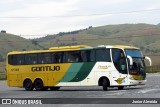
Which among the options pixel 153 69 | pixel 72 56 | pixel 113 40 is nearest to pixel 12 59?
pixel 72 56

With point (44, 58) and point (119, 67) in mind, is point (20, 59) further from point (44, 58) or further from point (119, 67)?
point (119, 67)

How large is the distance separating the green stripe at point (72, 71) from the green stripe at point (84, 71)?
226mm

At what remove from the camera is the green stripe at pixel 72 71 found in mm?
33438

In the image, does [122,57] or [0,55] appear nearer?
[122,57]

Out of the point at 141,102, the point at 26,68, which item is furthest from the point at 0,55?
the point at 141,102

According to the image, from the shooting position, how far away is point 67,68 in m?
34.1

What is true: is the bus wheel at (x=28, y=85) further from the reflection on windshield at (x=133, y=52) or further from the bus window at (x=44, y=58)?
the reflection on windshield at (x=133, y=52)

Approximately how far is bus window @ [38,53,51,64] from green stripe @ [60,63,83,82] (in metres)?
1.90

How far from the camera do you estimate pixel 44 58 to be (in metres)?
35.5

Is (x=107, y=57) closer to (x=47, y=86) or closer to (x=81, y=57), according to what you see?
(x=81, y=57)

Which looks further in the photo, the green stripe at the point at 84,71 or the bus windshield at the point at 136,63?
the green stripe at the point at 84,71

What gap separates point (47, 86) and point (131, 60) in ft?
25.0

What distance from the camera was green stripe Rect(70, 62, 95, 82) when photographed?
32.8 meters

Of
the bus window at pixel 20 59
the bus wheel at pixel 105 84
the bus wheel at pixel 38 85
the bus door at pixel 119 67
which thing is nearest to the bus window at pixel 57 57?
the bus wheel at pixel 38 85
